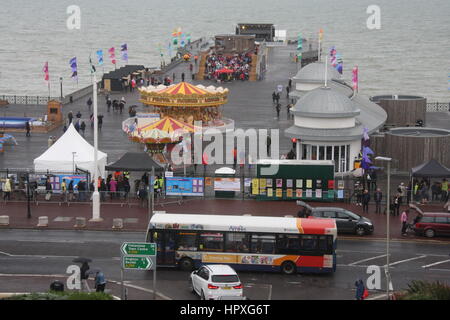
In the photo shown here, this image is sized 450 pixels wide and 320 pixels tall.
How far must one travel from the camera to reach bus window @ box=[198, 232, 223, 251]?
36.0m

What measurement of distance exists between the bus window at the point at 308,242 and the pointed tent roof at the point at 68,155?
1782 centimetres

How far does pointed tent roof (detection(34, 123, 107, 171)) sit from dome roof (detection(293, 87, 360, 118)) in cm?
1123

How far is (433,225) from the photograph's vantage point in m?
41.9

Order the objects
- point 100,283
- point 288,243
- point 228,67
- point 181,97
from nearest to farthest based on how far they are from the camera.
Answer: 1. point 100,283
2. point 288,243
3. point 181,97
4. point 228,67

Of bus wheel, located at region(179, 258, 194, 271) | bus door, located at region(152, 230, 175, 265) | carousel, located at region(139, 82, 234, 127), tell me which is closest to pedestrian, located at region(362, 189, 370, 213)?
bus wheel, located at region(179, 258, 194, 271)

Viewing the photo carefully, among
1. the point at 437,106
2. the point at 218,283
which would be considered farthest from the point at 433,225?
the point at 437,106

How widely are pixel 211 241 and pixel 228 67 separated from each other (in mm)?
66378

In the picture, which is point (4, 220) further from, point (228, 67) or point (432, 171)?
point (228, 67)

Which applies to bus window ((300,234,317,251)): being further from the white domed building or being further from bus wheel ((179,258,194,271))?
the white domed building

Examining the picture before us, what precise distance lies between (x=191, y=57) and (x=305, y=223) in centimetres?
8586

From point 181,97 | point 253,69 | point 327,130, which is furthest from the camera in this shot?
point 253,69

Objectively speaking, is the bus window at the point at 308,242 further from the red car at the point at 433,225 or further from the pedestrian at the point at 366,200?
the pedestrian at the point at 366,200

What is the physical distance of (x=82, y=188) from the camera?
160 ft

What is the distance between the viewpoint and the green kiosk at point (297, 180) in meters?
48.5
